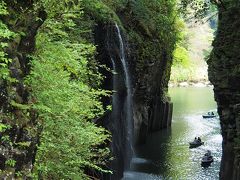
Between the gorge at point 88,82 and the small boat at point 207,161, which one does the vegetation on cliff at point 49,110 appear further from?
the small boat at point 207,161

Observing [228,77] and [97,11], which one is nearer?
[228,77]

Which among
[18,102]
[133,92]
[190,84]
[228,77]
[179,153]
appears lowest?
[179,153]

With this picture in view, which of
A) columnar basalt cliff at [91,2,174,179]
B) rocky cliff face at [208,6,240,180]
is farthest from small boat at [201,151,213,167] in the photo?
rocky cliff face at [208,6,240,180]

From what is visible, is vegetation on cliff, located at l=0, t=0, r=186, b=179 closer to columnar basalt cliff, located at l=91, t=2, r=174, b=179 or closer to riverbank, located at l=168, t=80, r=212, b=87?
columnar basalt cliff, located at l=91, t=2, r=174, b=179

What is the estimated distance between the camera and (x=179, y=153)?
121 feet

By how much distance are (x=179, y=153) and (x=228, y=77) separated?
1428 cm

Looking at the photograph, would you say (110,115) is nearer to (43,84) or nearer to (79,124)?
(79,124)

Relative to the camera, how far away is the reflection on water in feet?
101

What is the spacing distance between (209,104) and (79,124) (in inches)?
2586

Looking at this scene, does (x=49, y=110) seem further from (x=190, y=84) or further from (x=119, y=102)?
(x=190, y=84)

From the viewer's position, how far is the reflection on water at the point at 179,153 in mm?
30719

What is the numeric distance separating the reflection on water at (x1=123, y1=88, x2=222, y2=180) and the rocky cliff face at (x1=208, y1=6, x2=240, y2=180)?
6213 millimetres

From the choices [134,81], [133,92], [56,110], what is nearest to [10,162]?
[56,110]

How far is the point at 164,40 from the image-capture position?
44125 mm
